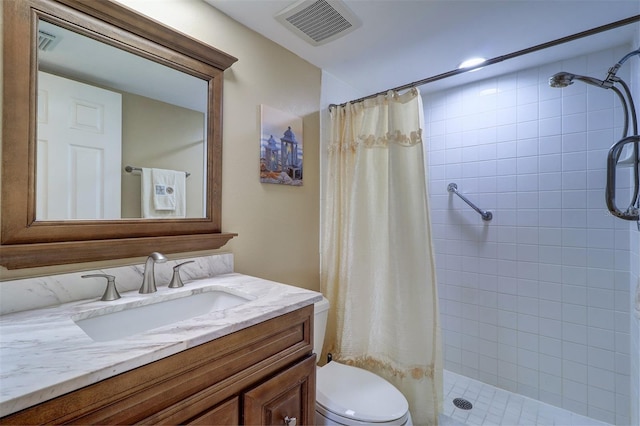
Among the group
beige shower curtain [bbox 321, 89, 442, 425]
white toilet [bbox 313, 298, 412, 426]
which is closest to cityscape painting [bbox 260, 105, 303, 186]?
beige shower curtain [bbox 321, 89, 442, 425]

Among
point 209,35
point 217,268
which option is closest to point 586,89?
point 209,35

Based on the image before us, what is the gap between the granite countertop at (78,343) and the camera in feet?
1.68

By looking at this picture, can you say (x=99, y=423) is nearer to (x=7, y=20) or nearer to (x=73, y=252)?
(x=73, y=252)

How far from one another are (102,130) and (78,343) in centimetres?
73

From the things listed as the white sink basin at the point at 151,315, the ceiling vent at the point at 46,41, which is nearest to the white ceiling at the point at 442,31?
the ceiling vent at the point at 46,41

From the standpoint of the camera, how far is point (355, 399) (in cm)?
126

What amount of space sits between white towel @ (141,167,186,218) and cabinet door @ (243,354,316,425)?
77 cm

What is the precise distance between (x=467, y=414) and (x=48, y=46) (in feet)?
8.63

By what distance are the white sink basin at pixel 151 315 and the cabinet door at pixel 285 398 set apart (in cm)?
30

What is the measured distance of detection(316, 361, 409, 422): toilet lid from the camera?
117cm

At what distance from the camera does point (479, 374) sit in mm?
2092

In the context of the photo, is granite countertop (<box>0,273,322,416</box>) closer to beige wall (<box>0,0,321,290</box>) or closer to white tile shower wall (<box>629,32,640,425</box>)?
beige wall (<box>0,0,321,290</box>)

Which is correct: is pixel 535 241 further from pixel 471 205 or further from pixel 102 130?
pixel 102 130

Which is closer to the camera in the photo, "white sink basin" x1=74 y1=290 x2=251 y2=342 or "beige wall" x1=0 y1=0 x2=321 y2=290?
"white sink basin" x1=74 y1=290 x2=251 y2=342
